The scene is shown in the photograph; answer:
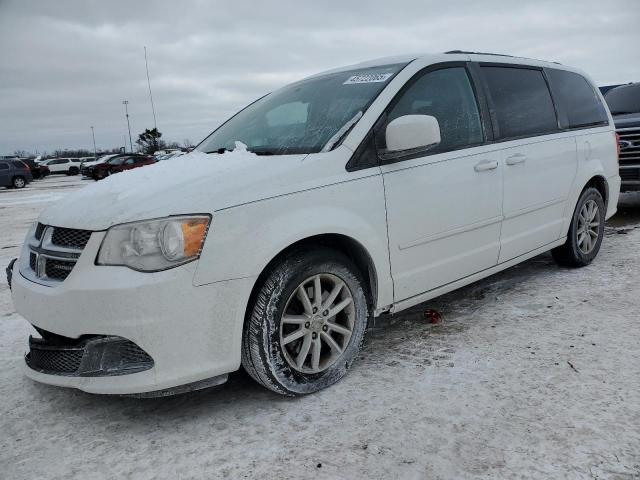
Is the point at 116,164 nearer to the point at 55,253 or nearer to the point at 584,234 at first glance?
the point at 584,234

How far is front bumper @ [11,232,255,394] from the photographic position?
216cm

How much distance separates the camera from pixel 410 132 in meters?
2.74

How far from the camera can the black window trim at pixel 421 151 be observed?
9.07 ft

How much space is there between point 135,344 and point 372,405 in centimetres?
109

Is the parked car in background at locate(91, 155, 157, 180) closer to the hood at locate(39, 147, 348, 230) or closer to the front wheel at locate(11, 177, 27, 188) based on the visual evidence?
the front wheel at locate(11, 177, 27, 188)

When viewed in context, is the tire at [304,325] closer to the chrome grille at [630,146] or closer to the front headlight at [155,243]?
the front headlight at [155,243]

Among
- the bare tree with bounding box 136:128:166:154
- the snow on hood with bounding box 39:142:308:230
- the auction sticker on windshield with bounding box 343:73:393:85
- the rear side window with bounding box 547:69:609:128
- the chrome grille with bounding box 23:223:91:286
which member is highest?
the bare tree with bounding box 136:128:166:154

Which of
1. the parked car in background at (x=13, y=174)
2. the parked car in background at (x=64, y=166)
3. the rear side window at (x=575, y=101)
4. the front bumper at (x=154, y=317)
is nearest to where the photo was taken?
the front bumper at (x=154, y=317)

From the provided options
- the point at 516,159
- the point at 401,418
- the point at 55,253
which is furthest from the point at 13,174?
the point at 401,418

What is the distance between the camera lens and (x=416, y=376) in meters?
2.76

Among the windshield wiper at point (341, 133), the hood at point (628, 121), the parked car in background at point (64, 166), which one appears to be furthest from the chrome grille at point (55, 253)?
the parked car in background at point (64, 166)

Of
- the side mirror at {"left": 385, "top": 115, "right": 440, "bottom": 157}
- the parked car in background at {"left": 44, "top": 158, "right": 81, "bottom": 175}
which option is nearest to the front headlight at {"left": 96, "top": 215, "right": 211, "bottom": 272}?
the side mirror at {"left": 385, "top": 115, "right": 440, "bottom": 157}

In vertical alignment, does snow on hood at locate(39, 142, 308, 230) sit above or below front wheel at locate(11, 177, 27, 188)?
below

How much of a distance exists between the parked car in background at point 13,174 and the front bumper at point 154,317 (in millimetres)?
26355
